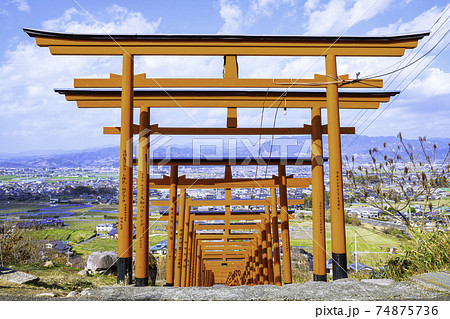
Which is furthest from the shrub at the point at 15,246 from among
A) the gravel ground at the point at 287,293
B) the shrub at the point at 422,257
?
the shrub at the point at 422,257

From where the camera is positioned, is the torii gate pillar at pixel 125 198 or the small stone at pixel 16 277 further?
the small stone at pixel 16 277

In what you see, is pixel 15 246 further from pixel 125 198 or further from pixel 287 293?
pixel 287 293

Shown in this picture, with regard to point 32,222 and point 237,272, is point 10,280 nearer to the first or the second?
point 32,222

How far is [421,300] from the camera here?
321cm

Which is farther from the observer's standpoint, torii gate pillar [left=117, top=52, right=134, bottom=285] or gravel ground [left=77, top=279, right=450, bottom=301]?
torii gate pillar [left=117, top=52, right=134, bottom=285]

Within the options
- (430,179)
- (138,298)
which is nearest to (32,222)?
(138,298)

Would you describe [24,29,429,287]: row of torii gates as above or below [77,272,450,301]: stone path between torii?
above

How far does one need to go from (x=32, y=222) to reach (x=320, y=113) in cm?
953

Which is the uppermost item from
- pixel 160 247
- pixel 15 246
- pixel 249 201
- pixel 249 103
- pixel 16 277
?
pixel 249 103

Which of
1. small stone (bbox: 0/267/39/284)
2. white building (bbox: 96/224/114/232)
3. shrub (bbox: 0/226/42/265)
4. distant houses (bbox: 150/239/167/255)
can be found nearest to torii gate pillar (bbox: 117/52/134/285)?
small stone (bbox: 0/267/39/284)

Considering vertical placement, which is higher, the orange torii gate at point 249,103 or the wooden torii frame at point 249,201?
the orange torii gate at point 249,103

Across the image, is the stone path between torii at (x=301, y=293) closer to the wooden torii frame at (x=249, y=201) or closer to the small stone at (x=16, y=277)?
the small stone at (x=16, y=277)

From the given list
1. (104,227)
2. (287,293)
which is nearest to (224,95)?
(287,293)

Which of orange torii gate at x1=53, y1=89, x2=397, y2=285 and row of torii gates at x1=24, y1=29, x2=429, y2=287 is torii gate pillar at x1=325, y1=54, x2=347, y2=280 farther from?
orange torii gate at x1=53, y1=89, x2=397, y2=285
